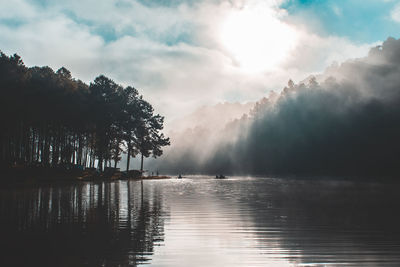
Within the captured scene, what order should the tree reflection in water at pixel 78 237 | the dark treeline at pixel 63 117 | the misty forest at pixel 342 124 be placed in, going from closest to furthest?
1. the tree reflection in water at pixel 78 237
2. the dark treeline at pixel 63 117
3. the misty forest at pixel 342 124

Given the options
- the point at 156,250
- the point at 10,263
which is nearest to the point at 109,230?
the point at 156,250

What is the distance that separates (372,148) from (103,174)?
6264 cm

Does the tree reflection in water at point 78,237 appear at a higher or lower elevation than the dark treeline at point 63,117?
lower

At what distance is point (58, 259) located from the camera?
8.25m

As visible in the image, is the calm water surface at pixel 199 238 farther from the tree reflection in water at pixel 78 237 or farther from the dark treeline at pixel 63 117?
the dark treeline at pixel 63 117

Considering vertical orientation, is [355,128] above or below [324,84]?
below

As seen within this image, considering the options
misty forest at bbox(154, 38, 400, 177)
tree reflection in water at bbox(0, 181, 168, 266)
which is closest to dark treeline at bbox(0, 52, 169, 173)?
tree reflection in water at bbox(0, 181, 168, 266)

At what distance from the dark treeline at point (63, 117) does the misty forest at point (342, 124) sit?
45.6 m

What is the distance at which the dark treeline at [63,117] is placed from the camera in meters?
48.5

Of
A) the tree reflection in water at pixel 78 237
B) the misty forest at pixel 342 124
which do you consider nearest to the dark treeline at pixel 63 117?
the tree reflection in water at pixel 78 237

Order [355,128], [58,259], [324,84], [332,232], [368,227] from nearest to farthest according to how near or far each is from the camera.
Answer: [58,259] < [332,232] < [368,227] < [355,128] < [324,84]

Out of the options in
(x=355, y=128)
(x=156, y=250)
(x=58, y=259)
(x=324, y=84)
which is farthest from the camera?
(x=324, y=84)

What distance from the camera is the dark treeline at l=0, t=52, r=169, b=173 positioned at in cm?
4847

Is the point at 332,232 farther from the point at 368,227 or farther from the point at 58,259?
the point at 58,259
